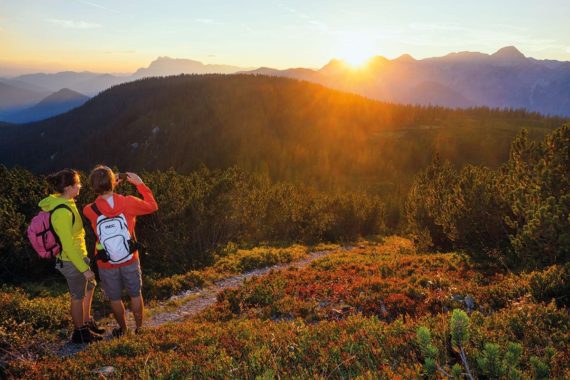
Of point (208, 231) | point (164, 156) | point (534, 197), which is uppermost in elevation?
point (534, 197)

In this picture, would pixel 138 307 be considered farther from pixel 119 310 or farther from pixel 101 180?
pixel 101 180

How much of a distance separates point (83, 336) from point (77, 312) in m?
0.74

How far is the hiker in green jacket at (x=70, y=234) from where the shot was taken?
6.65 meters

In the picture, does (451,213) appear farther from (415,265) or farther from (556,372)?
(556,372)

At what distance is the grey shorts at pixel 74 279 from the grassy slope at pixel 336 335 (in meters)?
1.15

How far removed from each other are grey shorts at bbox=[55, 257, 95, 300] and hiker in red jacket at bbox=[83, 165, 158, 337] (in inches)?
19.1

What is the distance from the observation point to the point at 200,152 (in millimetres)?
154875

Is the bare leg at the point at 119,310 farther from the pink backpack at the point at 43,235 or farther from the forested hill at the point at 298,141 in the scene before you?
the forested hill at the point at 298,141

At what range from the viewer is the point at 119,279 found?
7.23 metres

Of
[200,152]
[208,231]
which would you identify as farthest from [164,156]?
[208,231]

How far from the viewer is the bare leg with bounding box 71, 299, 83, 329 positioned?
738 cm

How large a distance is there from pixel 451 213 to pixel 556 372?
1042 centimetres

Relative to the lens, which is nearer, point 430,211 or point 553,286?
point 553,286

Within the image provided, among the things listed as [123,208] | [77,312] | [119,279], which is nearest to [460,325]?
[123,208]
